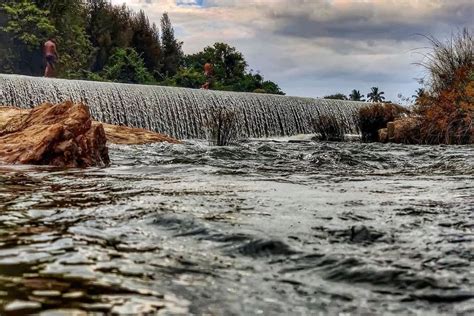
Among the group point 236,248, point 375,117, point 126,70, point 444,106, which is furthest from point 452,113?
point 126,70

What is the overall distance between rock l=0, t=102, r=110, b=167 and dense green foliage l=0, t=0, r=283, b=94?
23.4m

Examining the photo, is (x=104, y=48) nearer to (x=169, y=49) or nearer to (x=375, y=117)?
(x=169, y=49)

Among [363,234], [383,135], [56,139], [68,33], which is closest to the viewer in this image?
[363,234]

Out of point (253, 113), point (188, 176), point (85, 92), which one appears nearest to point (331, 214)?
point (188, 176)

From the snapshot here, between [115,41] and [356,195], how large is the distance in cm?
3481

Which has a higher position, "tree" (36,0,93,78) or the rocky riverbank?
"tree" (36,0,93,78)

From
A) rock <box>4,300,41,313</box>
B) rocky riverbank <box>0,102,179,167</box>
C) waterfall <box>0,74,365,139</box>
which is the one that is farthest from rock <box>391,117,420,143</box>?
A: rock <box>4,300,41,313</box>

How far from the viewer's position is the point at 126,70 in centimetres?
3341

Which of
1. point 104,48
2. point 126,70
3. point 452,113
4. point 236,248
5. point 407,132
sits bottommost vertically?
point 236,248

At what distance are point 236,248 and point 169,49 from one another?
41359mm

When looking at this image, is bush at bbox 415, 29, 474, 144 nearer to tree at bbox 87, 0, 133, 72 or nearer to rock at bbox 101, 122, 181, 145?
rock at bbox 101, 122, 181, 145

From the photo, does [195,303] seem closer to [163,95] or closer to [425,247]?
[425,247]

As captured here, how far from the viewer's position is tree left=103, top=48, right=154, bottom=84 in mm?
32219

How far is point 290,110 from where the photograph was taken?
20.5 m
